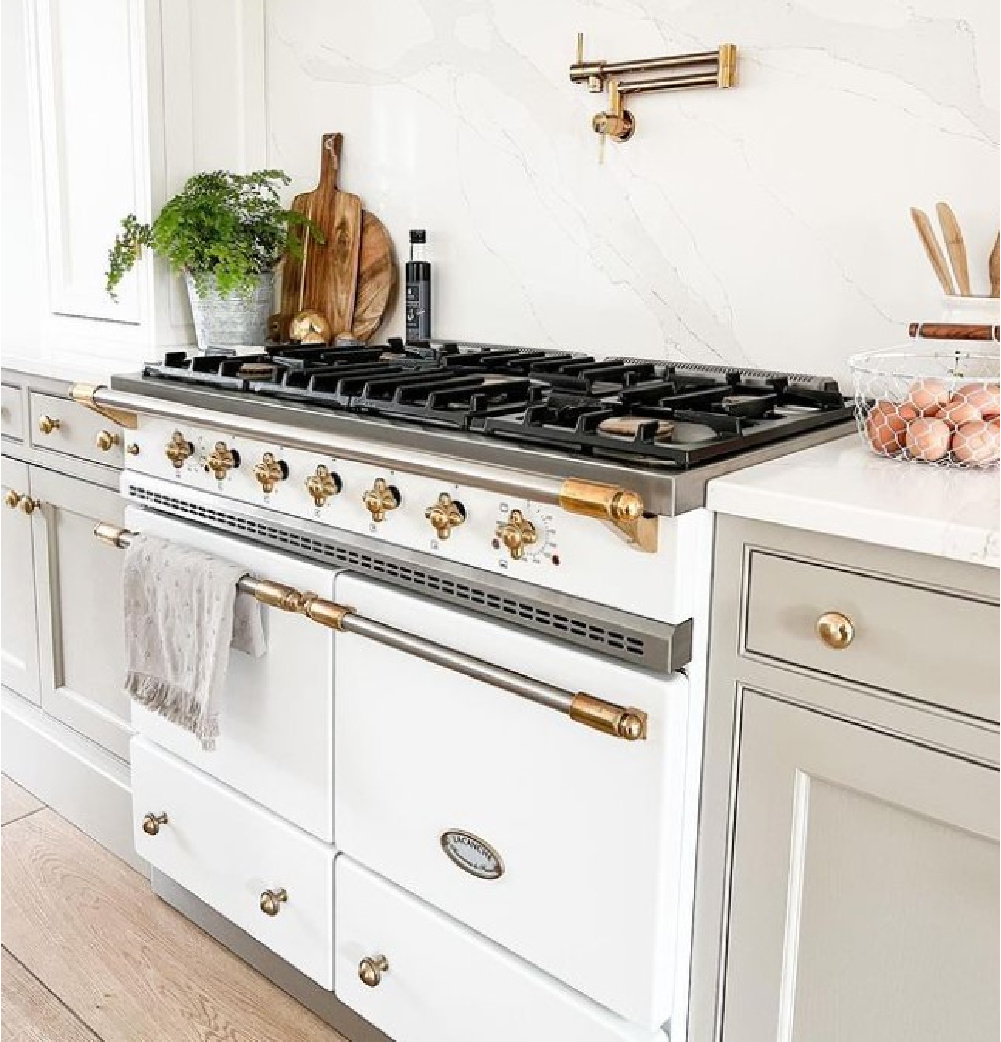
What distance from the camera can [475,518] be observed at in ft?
4.69

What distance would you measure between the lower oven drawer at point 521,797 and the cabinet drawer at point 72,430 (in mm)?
744

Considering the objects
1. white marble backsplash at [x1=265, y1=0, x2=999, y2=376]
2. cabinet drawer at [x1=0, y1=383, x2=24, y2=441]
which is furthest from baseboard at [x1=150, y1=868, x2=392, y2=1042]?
white marble backsplash at [x1=265, y1=0, x2=999, y2=376]

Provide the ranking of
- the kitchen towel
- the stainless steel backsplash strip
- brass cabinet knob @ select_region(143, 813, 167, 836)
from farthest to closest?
1. brass cabinet knob @ select_region(143, 813, 167, 836)
2. the kitchen towel
3. the stainless steel backsplash strip

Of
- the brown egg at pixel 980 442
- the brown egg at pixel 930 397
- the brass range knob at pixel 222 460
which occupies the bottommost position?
the brass range knob at pixel 222 460

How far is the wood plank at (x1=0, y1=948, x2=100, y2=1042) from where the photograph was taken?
6.07 feet

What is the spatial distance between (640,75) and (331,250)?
2.61ft

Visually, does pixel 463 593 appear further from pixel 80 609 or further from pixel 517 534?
pixel 80 609

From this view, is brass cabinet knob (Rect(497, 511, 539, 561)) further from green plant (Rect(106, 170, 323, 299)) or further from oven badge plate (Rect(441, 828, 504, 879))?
green plant (Rect(106, 170, 323, 299))

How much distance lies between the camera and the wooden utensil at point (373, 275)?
2.34 m

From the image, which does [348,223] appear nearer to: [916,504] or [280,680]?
[280,680]

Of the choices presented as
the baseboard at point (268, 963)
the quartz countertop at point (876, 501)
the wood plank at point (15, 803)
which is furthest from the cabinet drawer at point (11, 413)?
the quartz countertop at point (876, 501)

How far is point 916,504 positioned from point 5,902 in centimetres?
188

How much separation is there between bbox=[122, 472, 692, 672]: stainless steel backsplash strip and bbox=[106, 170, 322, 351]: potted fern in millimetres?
525

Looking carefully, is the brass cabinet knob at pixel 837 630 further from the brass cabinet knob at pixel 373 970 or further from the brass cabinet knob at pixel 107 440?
the brass cabinet knob at pixel 107 440
